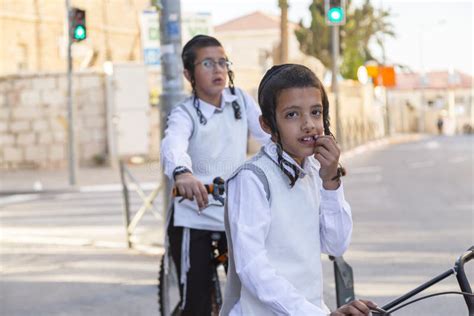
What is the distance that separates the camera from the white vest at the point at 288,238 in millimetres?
3215

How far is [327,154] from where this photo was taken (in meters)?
3.09

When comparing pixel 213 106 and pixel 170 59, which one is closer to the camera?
pixel 213 106

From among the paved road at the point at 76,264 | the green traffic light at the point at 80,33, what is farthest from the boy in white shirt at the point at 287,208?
the green traffic light at the point at 80,33

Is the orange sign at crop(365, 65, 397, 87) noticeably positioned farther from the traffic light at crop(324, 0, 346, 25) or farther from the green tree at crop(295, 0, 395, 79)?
the traffic light at crop(324, 0, 346, 25)

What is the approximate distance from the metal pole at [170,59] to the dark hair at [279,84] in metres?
6.46

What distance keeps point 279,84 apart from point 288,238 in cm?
44

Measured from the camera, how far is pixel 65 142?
30469 millimetres

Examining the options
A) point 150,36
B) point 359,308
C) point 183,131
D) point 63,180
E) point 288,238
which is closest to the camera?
point 359,308

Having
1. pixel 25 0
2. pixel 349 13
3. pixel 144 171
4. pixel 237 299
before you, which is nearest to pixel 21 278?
pixel 237 299

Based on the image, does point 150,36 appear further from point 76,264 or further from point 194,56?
point 194,56

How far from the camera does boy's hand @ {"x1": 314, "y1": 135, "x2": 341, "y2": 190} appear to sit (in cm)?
308

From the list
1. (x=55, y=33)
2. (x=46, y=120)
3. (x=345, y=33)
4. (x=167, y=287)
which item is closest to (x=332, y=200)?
(x=167, y=287)

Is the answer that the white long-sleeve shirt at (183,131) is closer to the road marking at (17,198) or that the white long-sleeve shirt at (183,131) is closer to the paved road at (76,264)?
the paved road at (76,264)

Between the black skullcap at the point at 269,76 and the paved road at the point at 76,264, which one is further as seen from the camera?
the paved road at the point at 76,264
